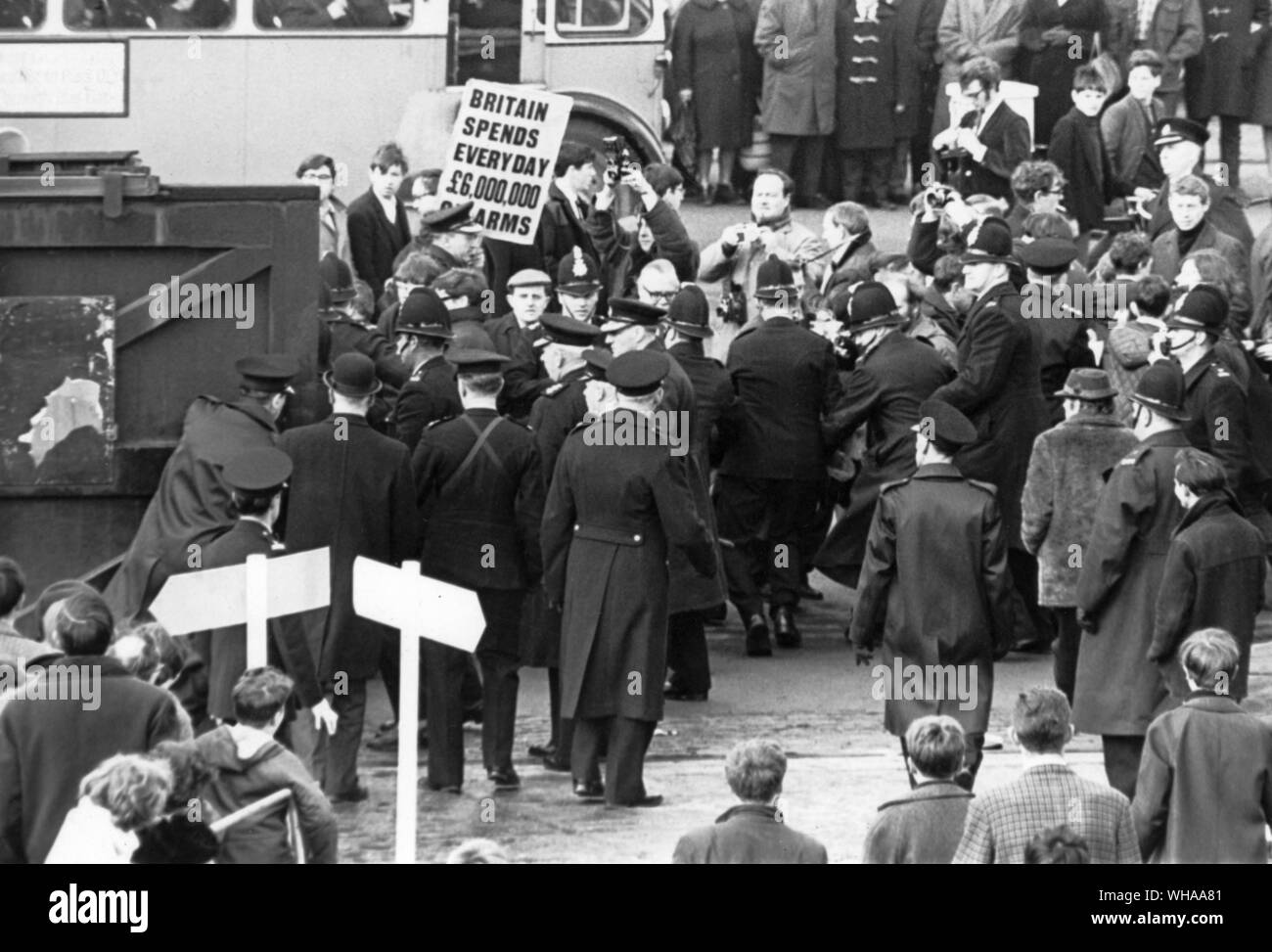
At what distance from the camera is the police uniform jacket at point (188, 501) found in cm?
1162

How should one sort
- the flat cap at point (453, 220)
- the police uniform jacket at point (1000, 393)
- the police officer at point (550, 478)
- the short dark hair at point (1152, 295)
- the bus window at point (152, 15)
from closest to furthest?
the police officer at point (550, 478)
the short dark hair at point (1152, 295)
the police uniform jacket at point (1000, 393)
the flat cap at point (453, 220)
the bus window at point (152, 15)

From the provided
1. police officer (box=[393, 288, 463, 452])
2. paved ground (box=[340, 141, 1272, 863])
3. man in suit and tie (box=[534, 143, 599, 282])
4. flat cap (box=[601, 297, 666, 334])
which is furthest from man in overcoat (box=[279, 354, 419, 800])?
man in suit and tie (box=[534, 143, 599, 282])

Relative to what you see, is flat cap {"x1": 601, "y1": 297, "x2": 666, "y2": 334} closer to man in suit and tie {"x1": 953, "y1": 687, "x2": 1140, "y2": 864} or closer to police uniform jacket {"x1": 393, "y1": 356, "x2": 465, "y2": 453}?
police uniform jacket {"x1": 393, "y1": 356, "x2": 465, "y2": 453}

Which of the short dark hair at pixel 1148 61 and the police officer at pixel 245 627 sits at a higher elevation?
the short dark hair at pixel 1148 61

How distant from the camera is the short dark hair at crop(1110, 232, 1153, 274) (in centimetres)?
1432

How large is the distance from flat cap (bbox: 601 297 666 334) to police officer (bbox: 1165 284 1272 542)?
97.4 inches

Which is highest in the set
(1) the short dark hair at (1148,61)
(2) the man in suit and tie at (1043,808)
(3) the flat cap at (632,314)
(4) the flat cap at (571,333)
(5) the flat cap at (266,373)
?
(1) the short dark hair at (1148,61)

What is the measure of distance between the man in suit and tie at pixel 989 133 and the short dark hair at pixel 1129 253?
3765 millimetres

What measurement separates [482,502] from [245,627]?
1509mm

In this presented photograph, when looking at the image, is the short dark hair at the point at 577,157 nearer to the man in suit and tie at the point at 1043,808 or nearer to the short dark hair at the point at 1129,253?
the short dark hair at the point at 1129,253

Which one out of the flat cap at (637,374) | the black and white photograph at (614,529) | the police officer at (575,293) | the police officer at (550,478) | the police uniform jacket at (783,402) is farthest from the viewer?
the police uniform jacket at (783,402)

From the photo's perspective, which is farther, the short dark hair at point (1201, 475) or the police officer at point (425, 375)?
the police officer at point (425, 375)

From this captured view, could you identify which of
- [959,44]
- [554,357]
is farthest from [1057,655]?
[959,44]

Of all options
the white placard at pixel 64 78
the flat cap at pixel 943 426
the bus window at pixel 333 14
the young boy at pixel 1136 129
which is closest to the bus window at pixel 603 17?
the bus window at pixel 333 14
